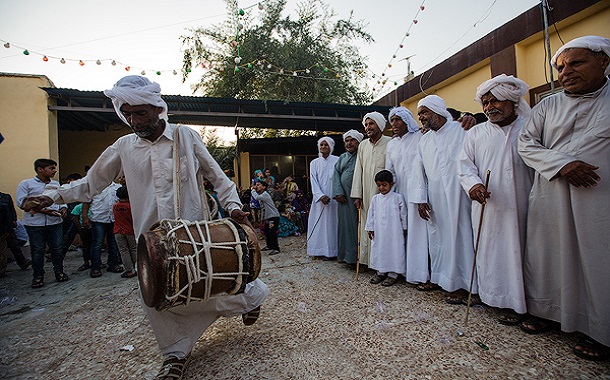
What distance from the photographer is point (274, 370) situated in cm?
215

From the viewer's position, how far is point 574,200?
222 cm

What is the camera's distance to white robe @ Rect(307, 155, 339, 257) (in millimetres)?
5512

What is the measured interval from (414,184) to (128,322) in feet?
11.0

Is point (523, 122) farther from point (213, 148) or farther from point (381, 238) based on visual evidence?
point (213, 148)

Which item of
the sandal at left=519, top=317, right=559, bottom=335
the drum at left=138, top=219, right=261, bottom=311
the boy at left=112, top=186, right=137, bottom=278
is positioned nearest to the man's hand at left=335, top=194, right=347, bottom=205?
the sandal at left=519, top=317, right=559, bottom=335

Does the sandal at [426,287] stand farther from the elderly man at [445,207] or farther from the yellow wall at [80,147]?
the yellow wall at [80,147]

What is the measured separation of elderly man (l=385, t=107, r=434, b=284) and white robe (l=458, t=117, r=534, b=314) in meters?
0.74

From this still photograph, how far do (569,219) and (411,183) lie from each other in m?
1.64

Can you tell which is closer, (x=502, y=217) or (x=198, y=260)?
(x=198, y=260)

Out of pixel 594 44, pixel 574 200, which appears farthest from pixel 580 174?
pixel 594 44

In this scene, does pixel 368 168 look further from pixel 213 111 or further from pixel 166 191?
pixel 213 111

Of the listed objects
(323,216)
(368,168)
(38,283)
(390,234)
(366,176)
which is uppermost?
(368,168)

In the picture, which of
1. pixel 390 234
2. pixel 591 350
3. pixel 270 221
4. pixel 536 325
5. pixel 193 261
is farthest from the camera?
pixel 270 221

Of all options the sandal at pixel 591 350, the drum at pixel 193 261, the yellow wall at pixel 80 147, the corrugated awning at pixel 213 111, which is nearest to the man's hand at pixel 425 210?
the sandal at pixel 591 350
